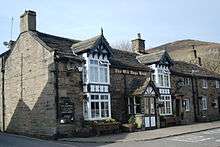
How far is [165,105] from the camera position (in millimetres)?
32250

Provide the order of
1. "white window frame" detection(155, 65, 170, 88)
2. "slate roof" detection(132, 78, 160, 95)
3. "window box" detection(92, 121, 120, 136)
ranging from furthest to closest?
"white window frame" detection(155, 65, 170, 88), "slate roof" detection(132, 78, 160, 95), "window box" detection(92, 121, 120, 136)

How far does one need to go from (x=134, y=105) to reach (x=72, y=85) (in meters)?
6.76

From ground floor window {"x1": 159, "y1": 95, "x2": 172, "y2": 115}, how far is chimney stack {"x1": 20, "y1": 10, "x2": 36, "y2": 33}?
13.7 metres

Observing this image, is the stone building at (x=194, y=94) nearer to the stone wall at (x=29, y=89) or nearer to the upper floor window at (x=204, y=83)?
the upper floor window at (x=204, y=83)

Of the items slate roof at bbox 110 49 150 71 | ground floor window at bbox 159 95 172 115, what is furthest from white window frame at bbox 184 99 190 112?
slate roof at bbox 110 49 150 71

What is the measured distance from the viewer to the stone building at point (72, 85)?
898 inches

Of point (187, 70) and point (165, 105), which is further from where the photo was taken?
point (187, 70)

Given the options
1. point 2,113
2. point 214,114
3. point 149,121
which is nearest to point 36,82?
point 2,113

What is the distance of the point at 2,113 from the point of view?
2841 centimetres

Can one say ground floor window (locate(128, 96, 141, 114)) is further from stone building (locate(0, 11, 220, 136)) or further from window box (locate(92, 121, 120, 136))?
window box (locate(92, 121, 120, 136))

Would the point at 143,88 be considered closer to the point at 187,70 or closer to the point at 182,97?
the point at 182,97

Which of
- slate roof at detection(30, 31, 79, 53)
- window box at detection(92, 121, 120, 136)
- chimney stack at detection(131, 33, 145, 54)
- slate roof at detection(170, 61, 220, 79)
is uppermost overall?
chimney stack at detection(131, 33, 145, 54)

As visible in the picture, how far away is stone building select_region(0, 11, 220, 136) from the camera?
22.8 m

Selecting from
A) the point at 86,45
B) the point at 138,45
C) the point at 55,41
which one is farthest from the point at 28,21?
the point at 138,45
